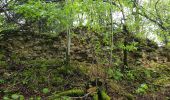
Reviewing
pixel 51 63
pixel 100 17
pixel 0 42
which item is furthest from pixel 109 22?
pixel 0 42

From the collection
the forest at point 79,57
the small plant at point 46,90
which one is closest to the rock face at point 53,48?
the forest at point 79,57

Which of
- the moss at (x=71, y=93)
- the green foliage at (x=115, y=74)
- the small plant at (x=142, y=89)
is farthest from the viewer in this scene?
the green foliage at (x=115, y=74)

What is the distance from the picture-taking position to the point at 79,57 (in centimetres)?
1007

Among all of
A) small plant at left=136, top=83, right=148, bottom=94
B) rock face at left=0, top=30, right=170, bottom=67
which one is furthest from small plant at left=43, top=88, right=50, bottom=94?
small plant at left=136, top=83, right=148, bottom=94

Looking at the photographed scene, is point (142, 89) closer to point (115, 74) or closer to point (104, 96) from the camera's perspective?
point (115, 74)

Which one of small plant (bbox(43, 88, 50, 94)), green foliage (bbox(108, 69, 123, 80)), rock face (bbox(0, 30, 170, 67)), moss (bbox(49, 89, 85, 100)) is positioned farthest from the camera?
rock face (bbox(0, 30, 170, 67))

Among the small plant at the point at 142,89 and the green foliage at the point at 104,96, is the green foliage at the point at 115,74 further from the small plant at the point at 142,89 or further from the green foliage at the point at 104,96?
the green foliage at the point at 104,96

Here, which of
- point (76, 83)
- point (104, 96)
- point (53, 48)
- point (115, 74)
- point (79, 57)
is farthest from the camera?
point (53, 48)

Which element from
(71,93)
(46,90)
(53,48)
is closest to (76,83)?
(71,93)

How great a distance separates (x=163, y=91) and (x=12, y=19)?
6.90 meters

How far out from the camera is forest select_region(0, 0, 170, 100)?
771 centimetres

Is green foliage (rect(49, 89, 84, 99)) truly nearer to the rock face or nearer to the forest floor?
the forest floor

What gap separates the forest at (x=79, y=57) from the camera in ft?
25.3

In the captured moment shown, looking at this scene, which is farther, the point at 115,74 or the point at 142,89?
the point at 115,74
